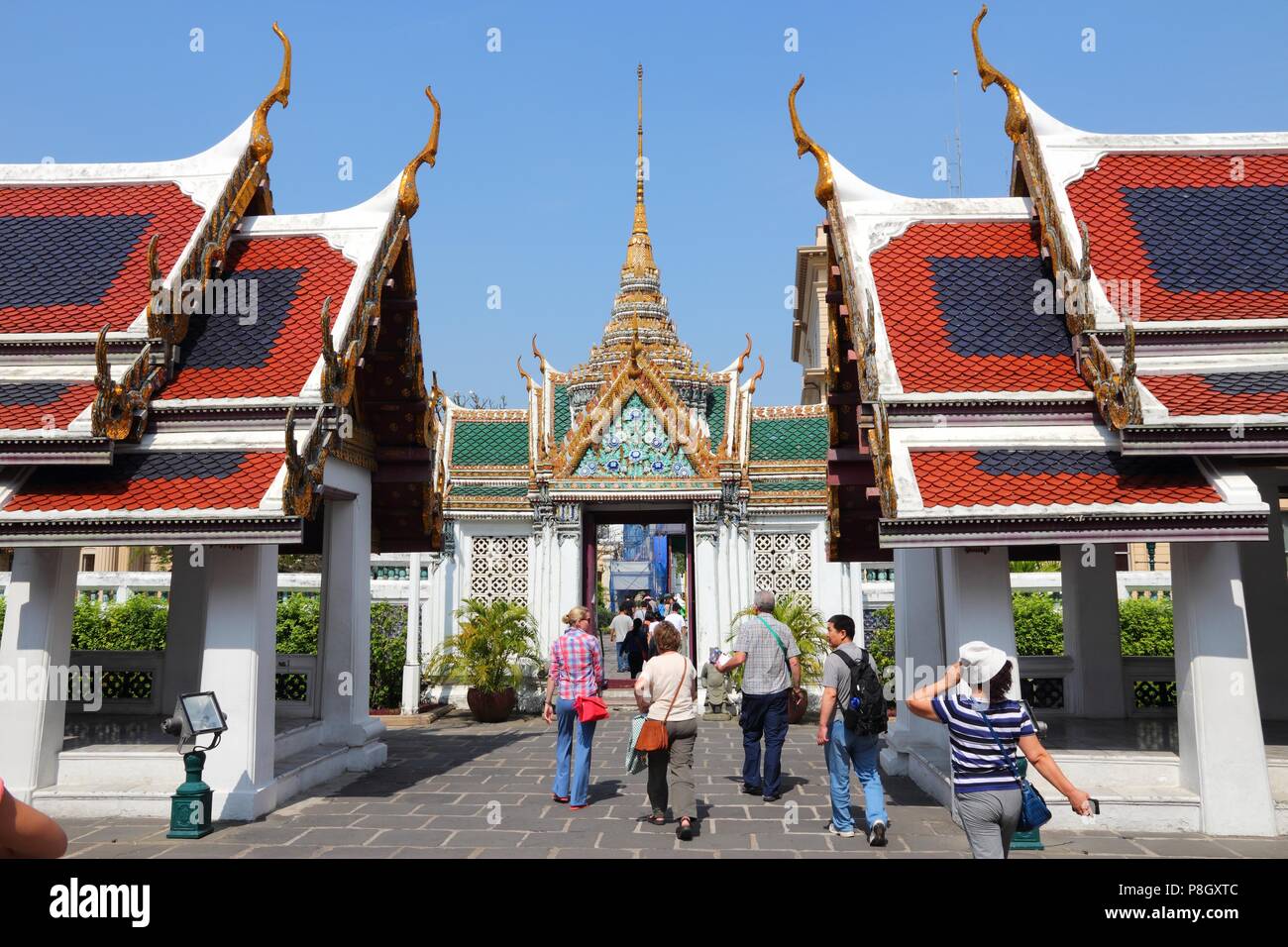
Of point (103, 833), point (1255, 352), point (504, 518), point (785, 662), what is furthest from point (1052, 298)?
point (504, 518)

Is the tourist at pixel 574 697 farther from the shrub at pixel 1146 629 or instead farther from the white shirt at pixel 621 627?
the white shirt at pixel 621 627

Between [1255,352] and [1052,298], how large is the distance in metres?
1.79

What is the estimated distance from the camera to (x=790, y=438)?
18391mm

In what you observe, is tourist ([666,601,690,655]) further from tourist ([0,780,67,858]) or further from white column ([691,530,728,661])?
tourist ([0,780,67,858])

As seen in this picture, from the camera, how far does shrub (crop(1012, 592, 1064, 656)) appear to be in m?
17.9

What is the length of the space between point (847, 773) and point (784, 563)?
10.2 meters

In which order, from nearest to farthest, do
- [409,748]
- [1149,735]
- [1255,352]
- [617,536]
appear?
1. [1255,352]
2. [1149,735]
3. [409,748]
4. [617,536]

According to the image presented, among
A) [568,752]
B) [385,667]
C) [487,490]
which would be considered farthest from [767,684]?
[487,490]

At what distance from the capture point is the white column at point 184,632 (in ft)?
42.7

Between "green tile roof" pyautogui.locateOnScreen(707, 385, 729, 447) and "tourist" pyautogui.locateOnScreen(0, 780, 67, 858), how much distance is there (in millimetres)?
15877

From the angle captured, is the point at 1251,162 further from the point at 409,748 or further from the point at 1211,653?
the point at 409,748

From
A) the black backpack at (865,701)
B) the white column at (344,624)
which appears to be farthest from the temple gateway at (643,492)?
the black backpack at (865,701)

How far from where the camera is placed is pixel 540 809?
8.67 m

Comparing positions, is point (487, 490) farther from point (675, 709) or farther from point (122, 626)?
point (675, 709)
